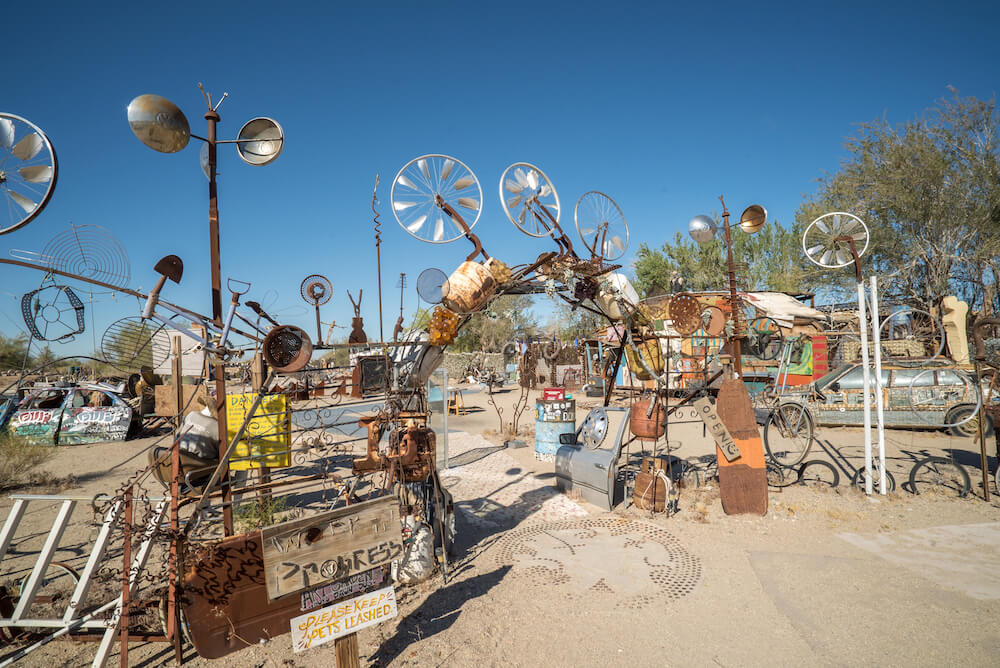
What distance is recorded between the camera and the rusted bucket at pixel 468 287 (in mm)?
4754

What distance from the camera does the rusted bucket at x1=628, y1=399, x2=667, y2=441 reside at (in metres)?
6.95

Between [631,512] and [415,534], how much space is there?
3.33m

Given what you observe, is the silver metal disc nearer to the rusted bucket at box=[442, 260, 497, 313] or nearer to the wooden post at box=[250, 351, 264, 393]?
the rusted bucket at box=[442, 260, 497, 313]

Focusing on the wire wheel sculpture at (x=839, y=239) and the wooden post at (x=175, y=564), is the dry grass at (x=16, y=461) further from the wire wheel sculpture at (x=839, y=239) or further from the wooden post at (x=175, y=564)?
the wire wheel sculpture at (x=839, y=239)

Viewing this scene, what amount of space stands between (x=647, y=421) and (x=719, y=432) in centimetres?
99

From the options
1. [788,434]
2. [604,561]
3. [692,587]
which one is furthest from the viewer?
[788,434]

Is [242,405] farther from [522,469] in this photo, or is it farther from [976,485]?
[976,485]

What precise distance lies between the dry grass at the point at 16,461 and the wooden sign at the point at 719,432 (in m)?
12.2

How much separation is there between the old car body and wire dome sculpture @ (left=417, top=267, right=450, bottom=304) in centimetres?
746

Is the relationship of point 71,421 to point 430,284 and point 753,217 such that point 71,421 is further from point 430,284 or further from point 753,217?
point 753,217

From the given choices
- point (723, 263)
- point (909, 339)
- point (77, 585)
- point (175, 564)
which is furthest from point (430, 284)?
point (723, 263)

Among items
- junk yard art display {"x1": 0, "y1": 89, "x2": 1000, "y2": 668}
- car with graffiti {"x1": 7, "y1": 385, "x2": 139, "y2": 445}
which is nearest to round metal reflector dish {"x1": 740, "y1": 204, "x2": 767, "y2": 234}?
junk yard art display {"x1": 0, "y1": 89, "x2": 1000, "y2": 668}

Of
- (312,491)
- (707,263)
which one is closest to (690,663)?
(312,491)

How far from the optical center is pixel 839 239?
7258mm
